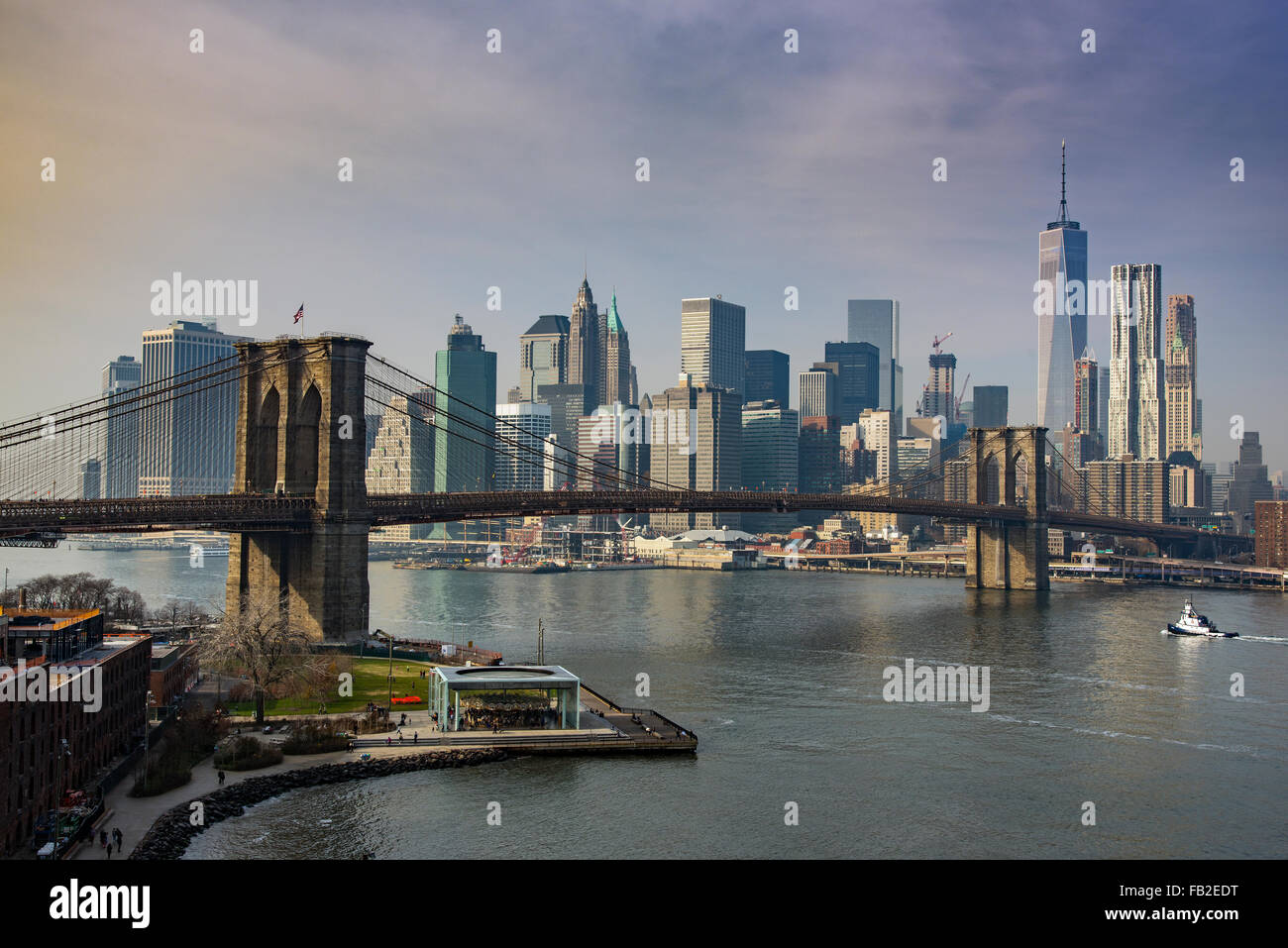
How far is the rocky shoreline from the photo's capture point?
27595 mm

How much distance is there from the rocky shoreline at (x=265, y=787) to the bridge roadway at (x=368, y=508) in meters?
20.2

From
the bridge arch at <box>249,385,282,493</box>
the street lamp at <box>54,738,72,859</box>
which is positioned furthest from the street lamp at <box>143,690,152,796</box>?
the bridge arch at <box>249,385,282,493</box>

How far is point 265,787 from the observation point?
3303 cm

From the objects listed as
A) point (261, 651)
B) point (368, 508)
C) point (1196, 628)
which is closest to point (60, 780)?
point (261, 651)

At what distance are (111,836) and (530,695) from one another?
16125 mm

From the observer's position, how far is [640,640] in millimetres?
67000

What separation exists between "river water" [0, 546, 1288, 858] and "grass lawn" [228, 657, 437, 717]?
25.2 feet

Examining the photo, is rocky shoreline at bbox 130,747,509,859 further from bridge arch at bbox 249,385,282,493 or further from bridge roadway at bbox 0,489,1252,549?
bridge arch at bbox 249,385,282,493

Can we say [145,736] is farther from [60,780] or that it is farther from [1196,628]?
[1196,628]

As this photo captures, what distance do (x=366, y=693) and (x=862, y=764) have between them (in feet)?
65.2

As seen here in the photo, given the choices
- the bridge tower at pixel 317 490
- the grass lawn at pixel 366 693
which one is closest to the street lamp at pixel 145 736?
the grass lawn at pixel 366 693

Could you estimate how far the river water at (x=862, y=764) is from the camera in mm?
29719

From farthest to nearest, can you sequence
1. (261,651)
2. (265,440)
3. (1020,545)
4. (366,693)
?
(1020,545), (265,440), (366,693), (261,651)
